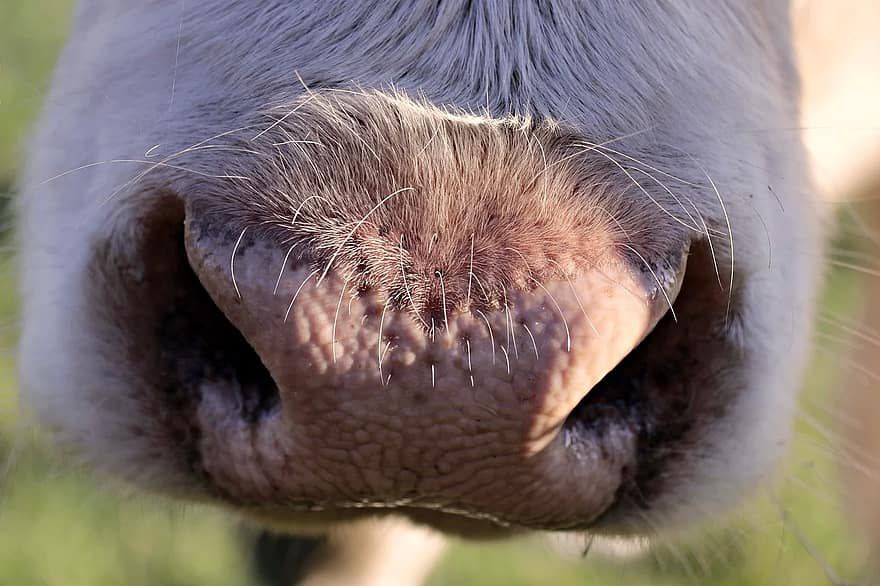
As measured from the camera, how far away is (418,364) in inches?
38.4

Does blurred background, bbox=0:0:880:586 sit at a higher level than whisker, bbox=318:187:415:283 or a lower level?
lower

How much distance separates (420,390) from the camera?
0.99m

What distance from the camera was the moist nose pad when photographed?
96cm

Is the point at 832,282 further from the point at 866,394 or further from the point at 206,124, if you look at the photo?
the point at 206,124

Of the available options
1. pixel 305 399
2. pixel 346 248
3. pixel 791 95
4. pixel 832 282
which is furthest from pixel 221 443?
pixel 832 282

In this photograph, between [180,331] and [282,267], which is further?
[180,331]

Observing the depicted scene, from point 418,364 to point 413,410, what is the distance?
5cm

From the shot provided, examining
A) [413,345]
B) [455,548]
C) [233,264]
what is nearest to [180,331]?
[233,264]

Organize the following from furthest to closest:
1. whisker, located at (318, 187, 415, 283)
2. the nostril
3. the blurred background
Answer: the blurred background
the nostril
whisker, located at (318, 187, 415, 283)

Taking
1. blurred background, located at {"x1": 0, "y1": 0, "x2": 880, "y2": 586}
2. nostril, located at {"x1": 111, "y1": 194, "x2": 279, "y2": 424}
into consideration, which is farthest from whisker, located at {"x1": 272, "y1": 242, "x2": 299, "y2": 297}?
blurred background, located at {"x1": 0, "y1": 0, "x2": 880, "y2": 586}

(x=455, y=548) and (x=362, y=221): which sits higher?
(x=362, y=221)

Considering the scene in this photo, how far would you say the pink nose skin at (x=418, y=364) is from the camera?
97 cm

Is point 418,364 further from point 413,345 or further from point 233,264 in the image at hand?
point 233,264

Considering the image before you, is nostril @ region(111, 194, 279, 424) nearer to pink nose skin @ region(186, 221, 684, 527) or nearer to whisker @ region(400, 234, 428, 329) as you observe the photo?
pink nose skin @ region(186, 221, 684, 527)
